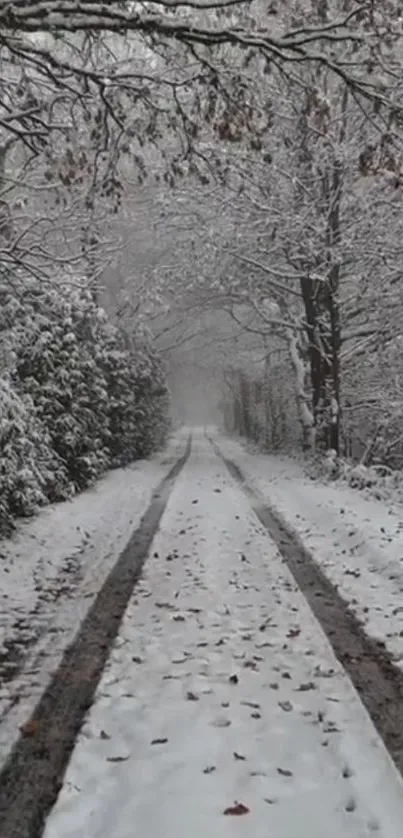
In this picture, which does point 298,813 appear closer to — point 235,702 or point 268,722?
point 268,722

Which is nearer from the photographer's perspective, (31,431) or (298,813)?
(298,813)

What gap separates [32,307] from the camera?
529 inches

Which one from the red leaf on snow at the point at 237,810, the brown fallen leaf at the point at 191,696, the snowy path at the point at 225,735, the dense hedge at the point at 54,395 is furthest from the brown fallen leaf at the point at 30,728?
the dense hedge at the point at 54,395

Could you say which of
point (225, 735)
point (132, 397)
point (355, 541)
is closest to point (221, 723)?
point (225, 735)

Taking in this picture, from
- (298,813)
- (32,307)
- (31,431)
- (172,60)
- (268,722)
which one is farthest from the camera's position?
(32,307)

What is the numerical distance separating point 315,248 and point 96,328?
18.6ft

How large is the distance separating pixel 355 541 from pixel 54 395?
25.2 feet

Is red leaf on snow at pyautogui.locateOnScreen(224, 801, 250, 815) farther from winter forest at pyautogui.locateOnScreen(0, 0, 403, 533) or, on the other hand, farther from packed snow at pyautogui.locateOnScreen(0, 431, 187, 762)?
winter forest at pyautogui.locateOnScreen(0, 0, 403, 533)

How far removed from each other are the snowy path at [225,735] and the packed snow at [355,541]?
0.62 metres

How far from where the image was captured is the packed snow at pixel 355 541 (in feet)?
23.6

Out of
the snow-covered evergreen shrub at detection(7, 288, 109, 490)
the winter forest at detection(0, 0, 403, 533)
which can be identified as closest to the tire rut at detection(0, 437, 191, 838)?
the winter forest at detection(0, 0, 403, 533)

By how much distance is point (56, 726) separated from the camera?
4.81 meters

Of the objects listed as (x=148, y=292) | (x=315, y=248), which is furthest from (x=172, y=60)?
(x=148, y=292)

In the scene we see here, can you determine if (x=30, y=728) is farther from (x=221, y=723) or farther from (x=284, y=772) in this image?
(x=284, y=772)
